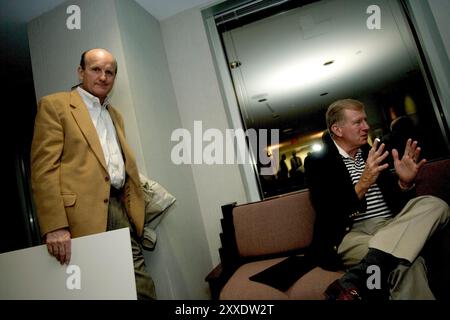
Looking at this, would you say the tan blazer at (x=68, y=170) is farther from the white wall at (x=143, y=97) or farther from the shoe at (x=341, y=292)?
the shoe at (x=341, y=292)

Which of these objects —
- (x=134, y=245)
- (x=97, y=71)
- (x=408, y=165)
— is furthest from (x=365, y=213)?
(x=97, y=71)

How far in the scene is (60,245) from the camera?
111 cm

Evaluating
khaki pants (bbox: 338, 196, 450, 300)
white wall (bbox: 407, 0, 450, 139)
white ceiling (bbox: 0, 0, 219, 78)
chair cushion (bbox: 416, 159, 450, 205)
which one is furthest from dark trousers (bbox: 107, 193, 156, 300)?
white wall (bbox: 407, 0, 450, 139)

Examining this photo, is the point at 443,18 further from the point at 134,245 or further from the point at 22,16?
the point at 22,16

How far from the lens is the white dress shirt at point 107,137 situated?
1534 millimetres

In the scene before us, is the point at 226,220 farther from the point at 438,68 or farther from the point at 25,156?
the point at 25,156

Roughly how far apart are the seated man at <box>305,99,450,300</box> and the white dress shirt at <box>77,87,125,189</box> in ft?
3.86

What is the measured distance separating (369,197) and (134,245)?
1.45 metres

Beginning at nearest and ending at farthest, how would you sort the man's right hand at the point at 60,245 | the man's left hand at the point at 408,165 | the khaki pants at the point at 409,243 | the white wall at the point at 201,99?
the man's right hand at the point at 60,245, the khaki pants at the point at 409,243, the man's left hand at the point at 408,165, the white wall at the point at 201,99

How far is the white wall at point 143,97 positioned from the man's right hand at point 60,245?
775 millimetres

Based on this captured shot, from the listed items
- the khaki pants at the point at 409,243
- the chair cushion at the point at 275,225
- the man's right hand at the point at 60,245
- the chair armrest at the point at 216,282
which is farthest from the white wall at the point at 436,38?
the man's right hand at the point at 60,245

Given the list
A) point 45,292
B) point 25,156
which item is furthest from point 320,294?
point 25,156

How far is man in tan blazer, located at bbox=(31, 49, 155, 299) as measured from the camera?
50.3 inches
